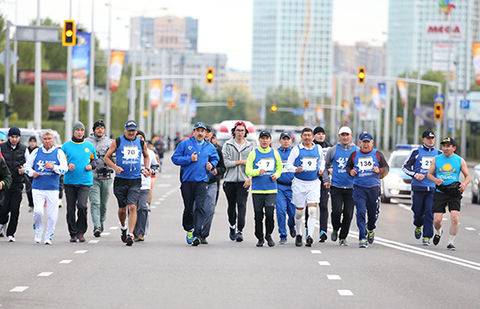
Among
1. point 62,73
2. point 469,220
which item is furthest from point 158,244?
point 62,73

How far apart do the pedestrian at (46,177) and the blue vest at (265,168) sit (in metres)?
2.76

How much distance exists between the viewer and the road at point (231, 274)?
1420 centimetres

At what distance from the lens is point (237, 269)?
17609mm

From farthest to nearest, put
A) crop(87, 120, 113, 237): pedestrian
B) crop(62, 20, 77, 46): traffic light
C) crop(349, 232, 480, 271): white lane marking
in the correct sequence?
crop(62, 20, 77, 46): traffic light, crop(87, 120, 113, 237): pedestrian, crop(349, 232, 480, 271): white lane marking

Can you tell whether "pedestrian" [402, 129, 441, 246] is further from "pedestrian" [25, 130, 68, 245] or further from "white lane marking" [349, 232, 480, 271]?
"pedestrian" [25, 130, 68, 245]

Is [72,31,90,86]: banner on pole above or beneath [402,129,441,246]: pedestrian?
above

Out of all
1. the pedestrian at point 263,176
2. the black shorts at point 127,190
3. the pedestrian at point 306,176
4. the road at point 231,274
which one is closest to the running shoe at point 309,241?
the pedestrian at point 306,176

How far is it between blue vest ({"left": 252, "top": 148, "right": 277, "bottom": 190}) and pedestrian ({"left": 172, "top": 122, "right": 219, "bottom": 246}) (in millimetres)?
670

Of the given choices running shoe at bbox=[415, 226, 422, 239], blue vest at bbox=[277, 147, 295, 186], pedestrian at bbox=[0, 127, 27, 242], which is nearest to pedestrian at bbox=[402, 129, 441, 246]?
running shoe at bbox=[415, 226, 422, 239]

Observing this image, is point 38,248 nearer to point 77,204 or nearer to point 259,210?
→ point 77,204

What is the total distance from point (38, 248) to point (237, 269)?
4098mm

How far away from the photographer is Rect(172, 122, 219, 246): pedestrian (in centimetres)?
2170

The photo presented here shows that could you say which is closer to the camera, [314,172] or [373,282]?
[373,282]

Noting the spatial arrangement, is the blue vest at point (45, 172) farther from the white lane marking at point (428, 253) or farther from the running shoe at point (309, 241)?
the white lane marking at point (428, 253)
